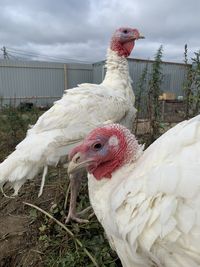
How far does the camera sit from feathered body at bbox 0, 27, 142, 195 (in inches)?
143

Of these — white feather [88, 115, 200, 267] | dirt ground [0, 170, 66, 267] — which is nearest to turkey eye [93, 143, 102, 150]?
white feather [88, 115, 200, 267]

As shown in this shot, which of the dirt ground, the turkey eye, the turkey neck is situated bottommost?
the dirt ground

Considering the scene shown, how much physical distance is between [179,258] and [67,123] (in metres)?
2.23

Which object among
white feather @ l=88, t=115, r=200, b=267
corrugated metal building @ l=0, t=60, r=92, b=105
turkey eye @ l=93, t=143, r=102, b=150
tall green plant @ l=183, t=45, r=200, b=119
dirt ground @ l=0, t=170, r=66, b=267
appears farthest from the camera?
corrugated metal building @ l=0, t=60, r=92, b=105

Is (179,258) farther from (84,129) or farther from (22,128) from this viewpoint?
(22,128)

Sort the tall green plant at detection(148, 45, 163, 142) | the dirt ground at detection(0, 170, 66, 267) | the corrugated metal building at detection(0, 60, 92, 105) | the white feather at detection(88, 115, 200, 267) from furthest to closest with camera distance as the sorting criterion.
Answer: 1. the corrugated metal building at detection(0, 60, 92, 105)
2. the tall green plant at detection(148, 45, 163, 142)
3. the dirt ground at detection(0, 170, 66, 267)
4. the white feather at detection(88, 115, 200, 267)

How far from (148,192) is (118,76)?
306 centimetres

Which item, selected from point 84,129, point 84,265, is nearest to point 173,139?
point 84,129

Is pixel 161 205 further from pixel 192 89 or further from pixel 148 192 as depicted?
Result: pixel 192 89

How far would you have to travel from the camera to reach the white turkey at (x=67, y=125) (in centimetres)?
362

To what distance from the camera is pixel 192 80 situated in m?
4.99

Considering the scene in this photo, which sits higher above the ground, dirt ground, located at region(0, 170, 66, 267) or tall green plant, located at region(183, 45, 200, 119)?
tall green plant, located at region(183, 45, 200, 119)

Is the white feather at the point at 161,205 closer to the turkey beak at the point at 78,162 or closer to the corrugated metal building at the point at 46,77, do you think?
the turkey beak at the point at 78,162

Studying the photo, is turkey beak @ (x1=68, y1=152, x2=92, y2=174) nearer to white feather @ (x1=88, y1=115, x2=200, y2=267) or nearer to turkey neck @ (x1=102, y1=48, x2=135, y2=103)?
white feather @ (x1=88, y1=115, x2=200, y2=267)
